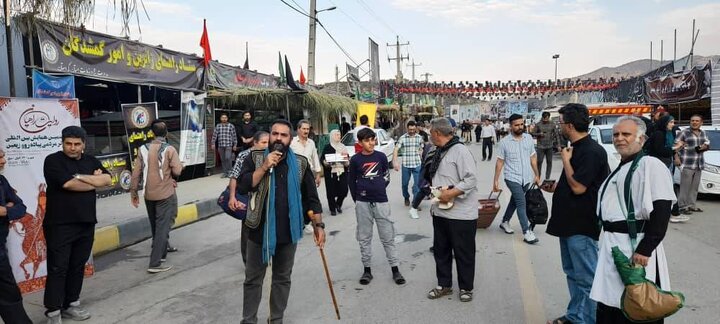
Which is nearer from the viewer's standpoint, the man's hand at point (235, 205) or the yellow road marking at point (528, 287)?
the yellow road marking at point (528, 287)

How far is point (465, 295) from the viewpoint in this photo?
433cm

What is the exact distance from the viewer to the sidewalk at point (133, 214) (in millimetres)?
6847

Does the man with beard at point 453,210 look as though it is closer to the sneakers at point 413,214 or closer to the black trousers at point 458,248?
the black trousers at point 458,248

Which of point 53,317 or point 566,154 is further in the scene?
point 53,317

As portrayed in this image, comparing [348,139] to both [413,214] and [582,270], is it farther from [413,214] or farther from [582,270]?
[582,270]

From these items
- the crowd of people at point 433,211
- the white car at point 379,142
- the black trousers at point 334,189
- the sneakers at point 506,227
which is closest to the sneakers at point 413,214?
the black trousers at point 334,189

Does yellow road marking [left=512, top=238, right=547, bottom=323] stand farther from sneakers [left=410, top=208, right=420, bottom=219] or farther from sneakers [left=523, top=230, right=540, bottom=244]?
sneakers [left=410, top=208, right=420, bottom=219]

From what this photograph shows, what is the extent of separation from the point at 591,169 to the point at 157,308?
387 centimetres

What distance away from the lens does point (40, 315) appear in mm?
4336

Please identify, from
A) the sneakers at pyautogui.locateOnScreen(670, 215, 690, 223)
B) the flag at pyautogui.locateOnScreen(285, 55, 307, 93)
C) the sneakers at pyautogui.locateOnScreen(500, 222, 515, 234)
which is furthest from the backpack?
the flag at pyautogui.locateOnScreen(285, 55, 307, 93)

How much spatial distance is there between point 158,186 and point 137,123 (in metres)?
6.23

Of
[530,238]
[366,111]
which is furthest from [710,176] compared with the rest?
[366,111]

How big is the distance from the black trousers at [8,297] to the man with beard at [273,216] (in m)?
1.61

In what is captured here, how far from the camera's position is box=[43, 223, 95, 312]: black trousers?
395cm
